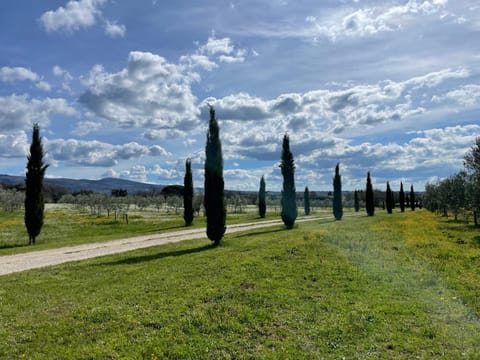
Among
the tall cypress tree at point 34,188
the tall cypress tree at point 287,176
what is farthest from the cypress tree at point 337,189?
the tall cypress tree at point 34,188

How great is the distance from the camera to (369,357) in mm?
5695

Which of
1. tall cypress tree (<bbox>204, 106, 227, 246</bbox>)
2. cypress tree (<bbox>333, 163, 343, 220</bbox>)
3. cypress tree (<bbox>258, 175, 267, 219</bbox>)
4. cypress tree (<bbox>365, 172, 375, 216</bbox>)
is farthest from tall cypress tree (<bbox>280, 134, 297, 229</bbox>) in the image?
cypress tree (<bbox>365, 172, 375, 216</bbox>)

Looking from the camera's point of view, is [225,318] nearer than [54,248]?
Yes

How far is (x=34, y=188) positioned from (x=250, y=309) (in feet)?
71.0

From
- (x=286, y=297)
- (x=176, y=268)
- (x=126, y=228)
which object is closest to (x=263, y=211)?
(x=126, y=228)

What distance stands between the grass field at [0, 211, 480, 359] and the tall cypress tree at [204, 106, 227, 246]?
18.7 feet

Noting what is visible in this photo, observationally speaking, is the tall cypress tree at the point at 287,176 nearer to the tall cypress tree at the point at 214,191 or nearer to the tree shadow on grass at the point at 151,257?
the tall cypress tree at the point at 214,191

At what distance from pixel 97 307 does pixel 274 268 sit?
220 inches

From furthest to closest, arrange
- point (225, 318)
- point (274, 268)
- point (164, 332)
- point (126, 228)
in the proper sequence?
1. point (126, 228)
2. point (274, 268)
3. point (225, 318)
4. point (164, 332)

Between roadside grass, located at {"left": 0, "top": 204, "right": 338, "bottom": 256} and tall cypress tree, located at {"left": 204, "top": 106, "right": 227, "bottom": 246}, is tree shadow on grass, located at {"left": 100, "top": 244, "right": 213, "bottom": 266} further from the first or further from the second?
roadside grass, located at {"left": 0, "top": 204, "right": 338, "bottom": 256}

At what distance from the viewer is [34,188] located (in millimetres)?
23609

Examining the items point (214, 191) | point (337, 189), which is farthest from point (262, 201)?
point (214, 191)

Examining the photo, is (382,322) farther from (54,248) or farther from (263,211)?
(263,211)

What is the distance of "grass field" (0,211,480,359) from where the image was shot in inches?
240
